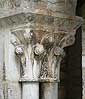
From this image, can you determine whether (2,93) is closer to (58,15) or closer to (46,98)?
(46,98)

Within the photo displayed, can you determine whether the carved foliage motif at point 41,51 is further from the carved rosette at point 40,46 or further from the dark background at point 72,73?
the dark background at point 72,73

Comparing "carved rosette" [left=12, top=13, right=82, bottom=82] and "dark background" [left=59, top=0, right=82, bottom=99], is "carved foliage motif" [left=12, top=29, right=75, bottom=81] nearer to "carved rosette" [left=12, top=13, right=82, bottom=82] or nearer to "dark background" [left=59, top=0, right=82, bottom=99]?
"carved rosette" [left=12, top=13, right=82, bottom=82]

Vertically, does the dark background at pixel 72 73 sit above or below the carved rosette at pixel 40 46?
below

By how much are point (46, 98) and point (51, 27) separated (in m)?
0.50

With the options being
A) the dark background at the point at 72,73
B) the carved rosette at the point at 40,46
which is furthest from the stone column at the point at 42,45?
the dark background at the point at 72,73

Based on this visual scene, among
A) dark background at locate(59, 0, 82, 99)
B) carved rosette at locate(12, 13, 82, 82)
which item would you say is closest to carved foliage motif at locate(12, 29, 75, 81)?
carved rosette at locate(12, 13, 82, 82)

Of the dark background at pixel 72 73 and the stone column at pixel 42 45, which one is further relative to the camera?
the dark background at pixel 72 73

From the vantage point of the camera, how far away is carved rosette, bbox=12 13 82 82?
292 cm

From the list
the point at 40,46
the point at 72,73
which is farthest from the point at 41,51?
the point at 72,73

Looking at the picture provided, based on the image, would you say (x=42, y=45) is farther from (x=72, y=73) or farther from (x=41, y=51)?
(x=72, y=73)

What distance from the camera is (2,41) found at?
121 inches

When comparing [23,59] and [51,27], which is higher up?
[51,27]

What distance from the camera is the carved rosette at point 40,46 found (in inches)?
115

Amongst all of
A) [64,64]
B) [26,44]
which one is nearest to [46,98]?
[26,44]
